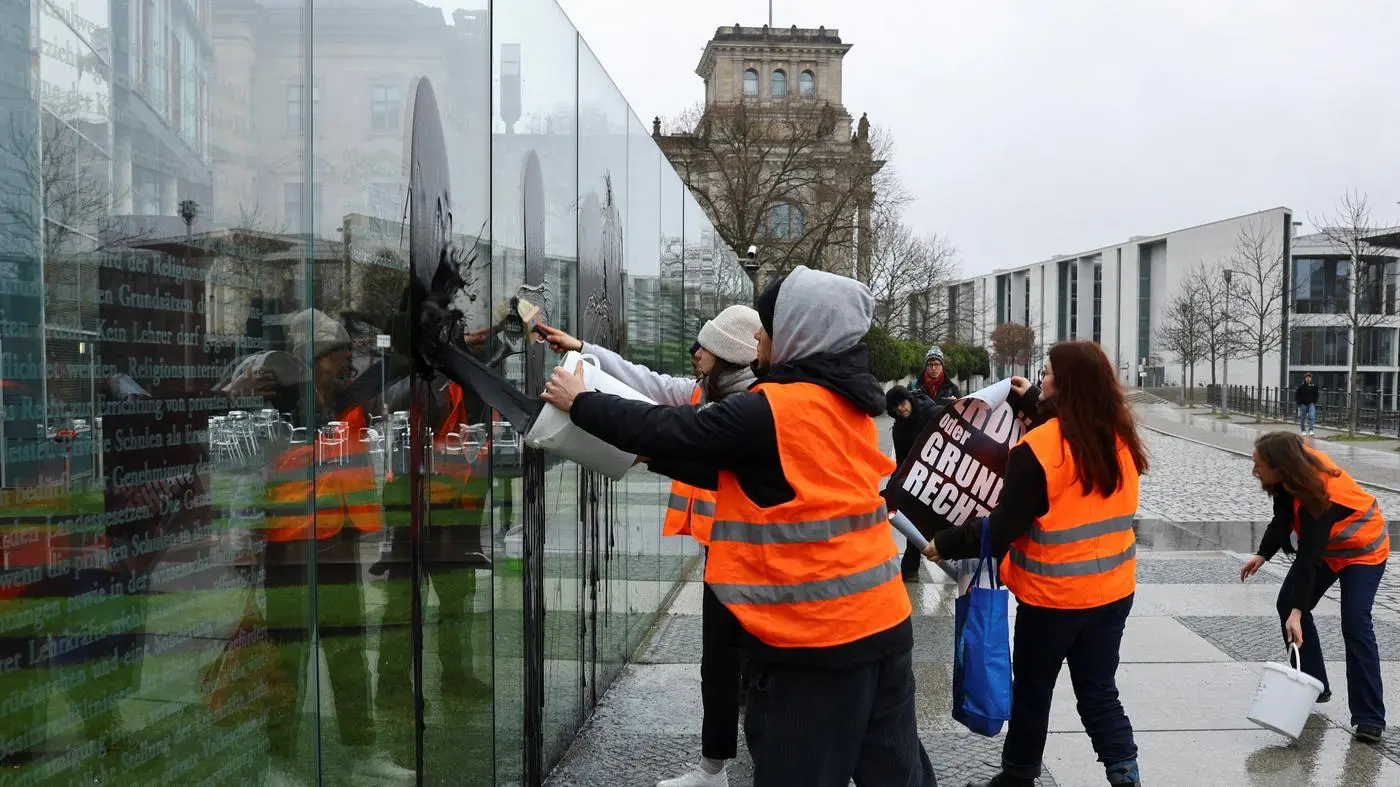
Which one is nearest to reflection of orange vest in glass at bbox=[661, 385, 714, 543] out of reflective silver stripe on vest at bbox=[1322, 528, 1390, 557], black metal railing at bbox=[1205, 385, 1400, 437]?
reflective silver stripe on vest at bbox=[1322, 528, 1390, 557]

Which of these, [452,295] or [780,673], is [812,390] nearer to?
[780,673]

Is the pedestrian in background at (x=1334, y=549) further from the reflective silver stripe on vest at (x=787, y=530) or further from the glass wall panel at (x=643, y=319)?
the glass wall panel at (x=643, y=319)

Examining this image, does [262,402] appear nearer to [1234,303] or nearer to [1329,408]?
[1329,408]

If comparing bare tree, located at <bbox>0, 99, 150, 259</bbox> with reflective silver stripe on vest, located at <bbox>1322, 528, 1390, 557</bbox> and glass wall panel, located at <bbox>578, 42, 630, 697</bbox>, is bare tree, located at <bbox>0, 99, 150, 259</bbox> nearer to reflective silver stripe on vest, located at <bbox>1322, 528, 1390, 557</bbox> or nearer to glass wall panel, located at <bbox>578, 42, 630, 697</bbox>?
glass wall panel, located at <bbox>578, 42, 630, 697</bbox>

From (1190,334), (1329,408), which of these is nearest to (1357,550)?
(1329,408)

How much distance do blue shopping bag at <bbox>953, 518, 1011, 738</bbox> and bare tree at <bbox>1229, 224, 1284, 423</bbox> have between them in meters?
42.8

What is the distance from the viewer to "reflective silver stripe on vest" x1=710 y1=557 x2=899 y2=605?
9.82 feet

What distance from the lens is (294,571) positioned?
2.64 metres

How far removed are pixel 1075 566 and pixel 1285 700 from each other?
5.72ft

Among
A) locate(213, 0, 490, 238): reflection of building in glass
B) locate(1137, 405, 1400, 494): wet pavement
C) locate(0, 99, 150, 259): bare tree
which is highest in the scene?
locate(213, 0, 490, 238): reflection of building in glass

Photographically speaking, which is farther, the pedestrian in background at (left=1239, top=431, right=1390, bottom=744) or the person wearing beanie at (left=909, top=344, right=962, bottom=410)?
the person wearing beanie at (left=909, top=344, right=962, bottom=410)

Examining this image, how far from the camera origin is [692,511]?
475cm

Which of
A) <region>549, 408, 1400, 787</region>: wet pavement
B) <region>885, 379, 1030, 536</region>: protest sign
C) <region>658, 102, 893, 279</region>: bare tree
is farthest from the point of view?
<region>658, 102, 893, 279</region>: bare tree

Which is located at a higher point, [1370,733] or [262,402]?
[262,402]
